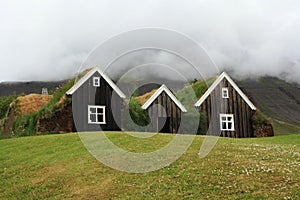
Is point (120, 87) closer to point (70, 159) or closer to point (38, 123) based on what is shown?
point (38, 123)

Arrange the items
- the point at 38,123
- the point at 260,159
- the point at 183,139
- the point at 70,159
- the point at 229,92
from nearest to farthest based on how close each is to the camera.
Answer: the point at 260,159
the point at 70,159
the point at 183,139
the point at 38,123
the point at 229,92

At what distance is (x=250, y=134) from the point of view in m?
56.7

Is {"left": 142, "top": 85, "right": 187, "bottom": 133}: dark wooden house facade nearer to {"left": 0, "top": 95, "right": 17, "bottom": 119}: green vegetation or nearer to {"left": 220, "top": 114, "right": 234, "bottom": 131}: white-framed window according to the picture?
{"left": 220, "top": 114, "right": 234, "bottom": 131}: white-framed window

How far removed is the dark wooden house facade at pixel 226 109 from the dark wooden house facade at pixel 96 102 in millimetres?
9354

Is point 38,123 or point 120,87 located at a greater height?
point 120,87

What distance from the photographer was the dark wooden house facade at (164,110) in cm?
5312

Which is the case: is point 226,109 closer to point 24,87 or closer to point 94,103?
point 94,103

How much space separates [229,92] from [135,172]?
105 feet

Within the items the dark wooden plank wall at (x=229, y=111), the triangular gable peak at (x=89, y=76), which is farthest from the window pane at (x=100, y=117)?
A: the dark wooden plank wall at (x=229, y=111)

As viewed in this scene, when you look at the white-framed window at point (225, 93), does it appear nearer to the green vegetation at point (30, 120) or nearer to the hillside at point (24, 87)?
the green vegetation at point (30, 120)

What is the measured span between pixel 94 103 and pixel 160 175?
26280 mm

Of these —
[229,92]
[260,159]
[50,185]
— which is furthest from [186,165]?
[229,92]

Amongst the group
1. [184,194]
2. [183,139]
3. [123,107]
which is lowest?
[184,194]

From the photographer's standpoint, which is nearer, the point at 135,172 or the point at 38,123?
the point at 135,172
